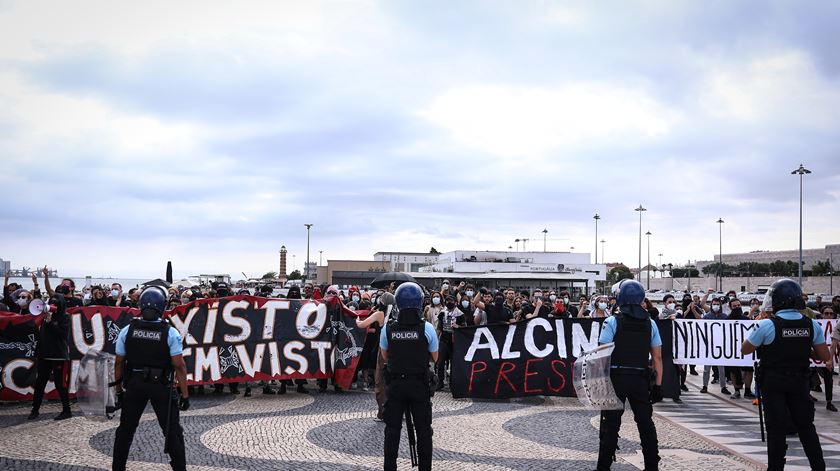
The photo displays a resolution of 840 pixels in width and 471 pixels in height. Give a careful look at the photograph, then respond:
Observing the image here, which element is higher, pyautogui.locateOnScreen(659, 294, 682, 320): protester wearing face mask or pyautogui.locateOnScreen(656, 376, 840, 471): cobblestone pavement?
pyautogui.locateOnScreen(659, 294, 682, 320): protester wearing face mask

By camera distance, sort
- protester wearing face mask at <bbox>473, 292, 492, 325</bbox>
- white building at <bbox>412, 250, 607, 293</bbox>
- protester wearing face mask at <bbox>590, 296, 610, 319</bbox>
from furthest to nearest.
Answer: white building at <bbox>412, 250, 607, 293</bbox> → protester wearing face mask at <bbox>590, 296, 610, 319</bbox> → protester wearing face mask at <bbox>473, 292, 492, 325</bbox>

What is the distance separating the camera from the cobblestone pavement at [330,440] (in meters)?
7.66

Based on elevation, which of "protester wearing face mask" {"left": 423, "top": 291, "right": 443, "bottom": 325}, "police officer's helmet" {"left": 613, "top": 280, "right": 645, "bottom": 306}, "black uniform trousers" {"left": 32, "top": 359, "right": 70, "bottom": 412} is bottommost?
"black uniform trousers" {"left": 32, "top": 359, "right": 70, "bottom": 412}

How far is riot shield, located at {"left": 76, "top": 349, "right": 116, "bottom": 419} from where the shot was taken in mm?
7043

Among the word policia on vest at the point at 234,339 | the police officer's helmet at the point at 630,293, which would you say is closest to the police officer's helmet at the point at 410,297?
the police officer's helmet at the point at 630,293

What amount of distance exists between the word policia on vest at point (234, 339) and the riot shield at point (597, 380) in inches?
268

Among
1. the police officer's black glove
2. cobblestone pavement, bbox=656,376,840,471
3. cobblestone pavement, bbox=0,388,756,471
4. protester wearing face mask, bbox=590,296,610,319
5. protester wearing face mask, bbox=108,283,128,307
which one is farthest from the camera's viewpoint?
protester wearing face mask, bbox=108,283,128,307

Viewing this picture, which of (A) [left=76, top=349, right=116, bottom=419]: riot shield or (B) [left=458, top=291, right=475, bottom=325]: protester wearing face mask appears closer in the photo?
(A) [left=76, top=349, right=116, bottom=419]: riot shield

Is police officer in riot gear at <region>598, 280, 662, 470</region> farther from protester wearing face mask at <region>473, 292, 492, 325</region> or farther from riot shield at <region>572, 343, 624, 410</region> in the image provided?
protester wearing face mask at <region>473, 292, 492, 325</region>

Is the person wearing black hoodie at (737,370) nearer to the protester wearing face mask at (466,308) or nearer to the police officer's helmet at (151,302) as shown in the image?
the protester wearing face mask at (466,308)

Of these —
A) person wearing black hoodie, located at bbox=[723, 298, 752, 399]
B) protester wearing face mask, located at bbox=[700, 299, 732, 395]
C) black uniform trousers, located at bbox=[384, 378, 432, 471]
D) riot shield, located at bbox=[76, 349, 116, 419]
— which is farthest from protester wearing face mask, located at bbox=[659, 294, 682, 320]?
riot shield, located at bbox=[76, 349, 116, 419]

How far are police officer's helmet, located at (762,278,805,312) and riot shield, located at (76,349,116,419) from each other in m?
7.07

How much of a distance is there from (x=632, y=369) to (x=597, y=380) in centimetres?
39

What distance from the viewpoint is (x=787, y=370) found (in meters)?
6.68
